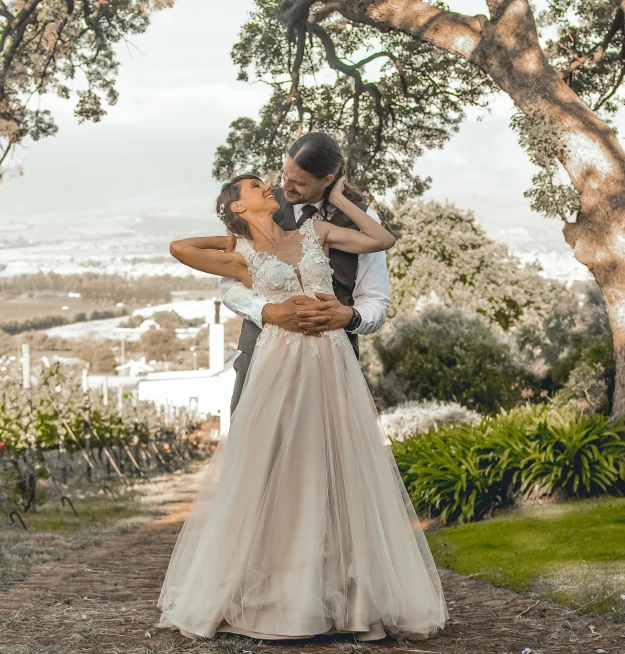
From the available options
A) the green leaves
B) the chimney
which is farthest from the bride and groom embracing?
the chimney

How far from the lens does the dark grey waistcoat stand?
4648 millimetres

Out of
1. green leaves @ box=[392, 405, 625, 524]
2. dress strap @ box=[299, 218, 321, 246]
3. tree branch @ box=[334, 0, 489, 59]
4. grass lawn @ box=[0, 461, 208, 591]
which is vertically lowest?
grass lawn @ box=[0, 461, 208, 591]

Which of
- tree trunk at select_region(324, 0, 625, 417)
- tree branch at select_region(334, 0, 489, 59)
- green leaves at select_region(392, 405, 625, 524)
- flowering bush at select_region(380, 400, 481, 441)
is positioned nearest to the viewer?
green leaves at select_region(392, 405, 625, 524)

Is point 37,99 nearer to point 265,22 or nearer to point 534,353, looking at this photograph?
point 265,22

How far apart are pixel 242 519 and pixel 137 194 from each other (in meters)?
131

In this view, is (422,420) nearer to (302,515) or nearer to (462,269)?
(302,515)

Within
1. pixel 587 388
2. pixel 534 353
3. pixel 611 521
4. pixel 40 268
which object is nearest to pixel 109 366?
pixel 40 268

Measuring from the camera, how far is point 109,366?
46.5 metres

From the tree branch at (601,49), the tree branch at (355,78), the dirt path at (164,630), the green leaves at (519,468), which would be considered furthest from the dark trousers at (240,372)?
the tree branch at (355,78)

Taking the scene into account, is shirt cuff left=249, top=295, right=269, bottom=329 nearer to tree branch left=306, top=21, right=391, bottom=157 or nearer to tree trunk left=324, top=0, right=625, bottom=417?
tree trunk left=324, top=0, right=625, bottom=417

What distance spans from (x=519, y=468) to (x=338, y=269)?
16.3 ft

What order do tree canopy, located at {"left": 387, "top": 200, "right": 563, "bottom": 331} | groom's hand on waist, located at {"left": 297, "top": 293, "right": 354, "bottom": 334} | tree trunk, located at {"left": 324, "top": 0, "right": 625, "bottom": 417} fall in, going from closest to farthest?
groom's hand on waist, located at {"left": 297, "top": 293, "right": 354, "bottom": 334}
tree trunk, located at {"left": 324, "top": 0, "right": 625, "bottom": 417}
tree canopy, located at {"left": 387, "top": 200, "right": 563, "bottom": 331}

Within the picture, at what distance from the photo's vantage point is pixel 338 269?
183 inches

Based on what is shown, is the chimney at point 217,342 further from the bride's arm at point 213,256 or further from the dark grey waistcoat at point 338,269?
the bride's arm at point 213,256
